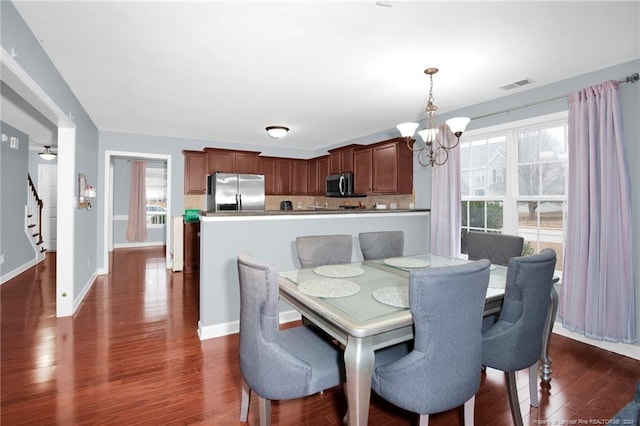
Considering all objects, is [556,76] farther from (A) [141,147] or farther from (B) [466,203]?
(A) [141,147]

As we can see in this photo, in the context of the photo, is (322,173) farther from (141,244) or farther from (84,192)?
(141,244)

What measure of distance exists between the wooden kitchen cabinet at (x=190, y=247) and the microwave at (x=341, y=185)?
2.54m

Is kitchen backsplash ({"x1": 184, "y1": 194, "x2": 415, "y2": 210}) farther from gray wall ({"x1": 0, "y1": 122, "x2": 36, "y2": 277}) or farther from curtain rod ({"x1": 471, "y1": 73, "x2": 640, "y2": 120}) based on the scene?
gray wall ({"x1": 0, "y1": 122, "x2": 36, "y2": 277})

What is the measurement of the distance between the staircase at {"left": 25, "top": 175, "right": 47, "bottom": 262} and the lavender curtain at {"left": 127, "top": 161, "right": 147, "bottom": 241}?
2.06 m

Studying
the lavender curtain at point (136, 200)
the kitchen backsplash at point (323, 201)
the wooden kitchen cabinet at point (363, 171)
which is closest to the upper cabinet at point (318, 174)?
the kitchen backsplash at point (323, 201)

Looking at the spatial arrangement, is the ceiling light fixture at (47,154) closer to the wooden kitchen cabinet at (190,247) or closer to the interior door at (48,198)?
the interior door at (48,198)

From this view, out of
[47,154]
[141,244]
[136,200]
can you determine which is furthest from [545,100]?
[141,244]

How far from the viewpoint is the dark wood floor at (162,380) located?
1882mm

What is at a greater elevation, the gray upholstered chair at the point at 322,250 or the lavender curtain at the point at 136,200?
the lavender curtain at the point at 136,200

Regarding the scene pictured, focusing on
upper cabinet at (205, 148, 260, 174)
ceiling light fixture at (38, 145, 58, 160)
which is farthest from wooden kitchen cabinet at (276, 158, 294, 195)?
ceiling light fixture at (38, 145, 58, 160)

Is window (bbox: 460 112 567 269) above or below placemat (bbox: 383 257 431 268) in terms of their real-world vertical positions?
above

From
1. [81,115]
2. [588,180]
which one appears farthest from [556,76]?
[81,115]

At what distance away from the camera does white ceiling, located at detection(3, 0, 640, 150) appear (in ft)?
6.53

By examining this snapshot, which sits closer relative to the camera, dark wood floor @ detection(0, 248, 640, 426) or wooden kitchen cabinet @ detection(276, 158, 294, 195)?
dark wood floor @ detection(0, 248, 640, 426)
